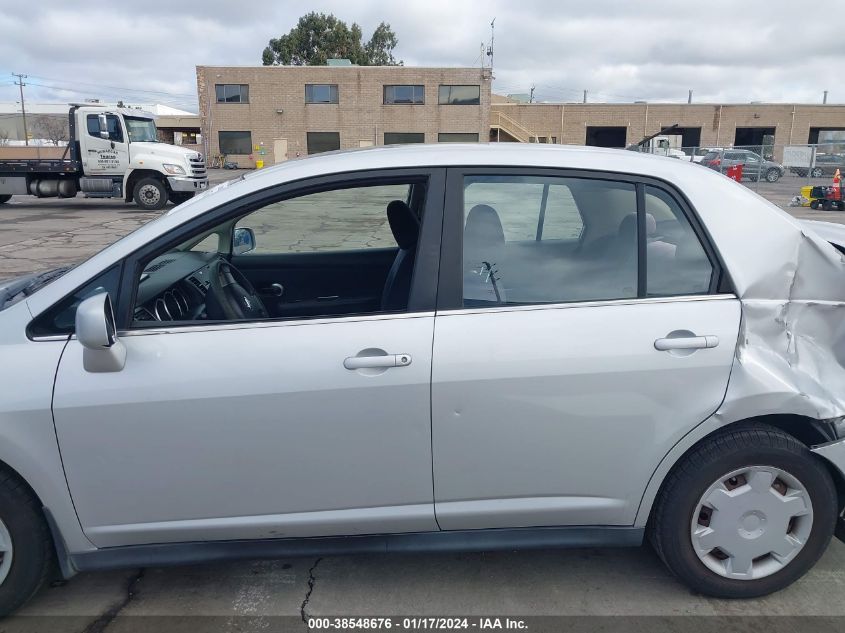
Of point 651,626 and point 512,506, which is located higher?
point 512,506

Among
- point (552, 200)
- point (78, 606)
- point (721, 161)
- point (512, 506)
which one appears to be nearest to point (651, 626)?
point (512, 506)

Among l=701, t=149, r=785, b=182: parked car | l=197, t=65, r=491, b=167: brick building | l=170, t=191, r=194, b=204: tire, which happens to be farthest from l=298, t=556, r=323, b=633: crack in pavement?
l=197, t=65, r=491, b=167: brick building

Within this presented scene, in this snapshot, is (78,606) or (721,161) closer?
(78,606)

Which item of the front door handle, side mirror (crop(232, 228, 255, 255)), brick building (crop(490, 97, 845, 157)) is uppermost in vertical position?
brick building (crop(490, 97, 845, 157))

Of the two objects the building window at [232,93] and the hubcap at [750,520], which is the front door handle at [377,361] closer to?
the hubcap at [750,520]

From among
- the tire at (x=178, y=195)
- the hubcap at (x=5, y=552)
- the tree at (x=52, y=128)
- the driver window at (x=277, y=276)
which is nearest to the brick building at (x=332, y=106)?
the tree at (x=52, y=128)

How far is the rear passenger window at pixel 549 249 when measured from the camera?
8.73 ft

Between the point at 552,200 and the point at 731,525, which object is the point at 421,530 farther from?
the point at 552,200

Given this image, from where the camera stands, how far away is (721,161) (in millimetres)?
26938

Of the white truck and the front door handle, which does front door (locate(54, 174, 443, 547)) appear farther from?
the white truck

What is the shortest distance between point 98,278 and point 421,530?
5.10 ft

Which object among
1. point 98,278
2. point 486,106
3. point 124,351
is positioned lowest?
point 124,351

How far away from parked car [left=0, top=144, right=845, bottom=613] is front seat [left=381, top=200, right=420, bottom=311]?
0.34 ft

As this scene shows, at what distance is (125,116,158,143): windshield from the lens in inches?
821
